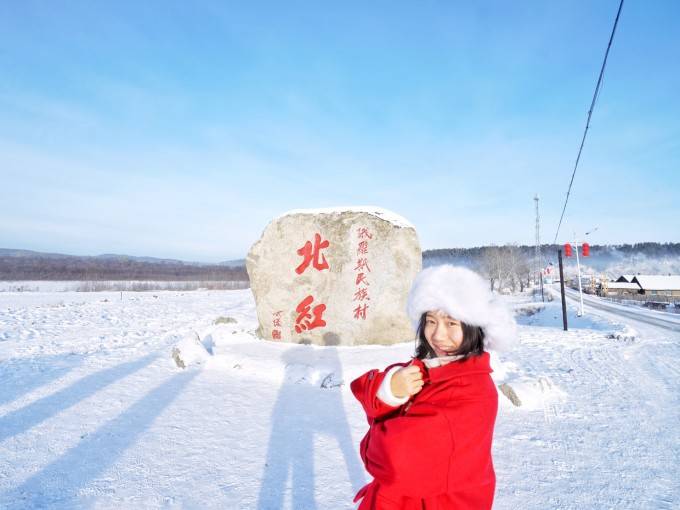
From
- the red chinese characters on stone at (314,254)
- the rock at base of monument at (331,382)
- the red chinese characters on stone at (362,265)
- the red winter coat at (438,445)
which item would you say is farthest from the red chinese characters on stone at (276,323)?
the red winter coat at (438,445)

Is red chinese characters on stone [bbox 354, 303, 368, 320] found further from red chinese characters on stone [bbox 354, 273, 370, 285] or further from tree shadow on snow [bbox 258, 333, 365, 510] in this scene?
tree shadow on snow [bbox 258, 333, 365, 510]

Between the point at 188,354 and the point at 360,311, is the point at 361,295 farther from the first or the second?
the point at 188,354

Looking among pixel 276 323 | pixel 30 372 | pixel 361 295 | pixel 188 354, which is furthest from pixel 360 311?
pixel 30 372

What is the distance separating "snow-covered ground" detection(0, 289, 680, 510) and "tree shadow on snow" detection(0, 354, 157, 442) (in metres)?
0.03

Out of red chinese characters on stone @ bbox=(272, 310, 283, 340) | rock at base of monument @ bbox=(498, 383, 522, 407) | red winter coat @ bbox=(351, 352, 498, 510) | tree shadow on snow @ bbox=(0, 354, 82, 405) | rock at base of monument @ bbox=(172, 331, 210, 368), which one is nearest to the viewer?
red winter coat @ bbox=(351, 352, 498, 510)

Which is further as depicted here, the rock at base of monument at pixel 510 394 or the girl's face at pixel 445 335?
the rock at base of monument at pixel 510 394

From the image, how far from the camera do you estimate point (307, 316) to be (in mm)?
7273

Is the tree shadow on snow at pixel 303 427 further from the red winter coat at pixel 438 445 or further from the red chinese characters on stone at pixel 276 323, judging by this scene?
the red winter coat at pixel 438 445

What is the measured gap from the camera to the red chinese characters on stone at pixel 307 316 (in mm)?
7218

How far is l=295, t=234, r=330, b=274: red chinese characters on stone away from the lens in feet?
23.9

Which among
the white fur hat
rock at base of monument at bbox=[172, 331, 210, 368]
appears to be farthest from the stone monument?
the white fur hat

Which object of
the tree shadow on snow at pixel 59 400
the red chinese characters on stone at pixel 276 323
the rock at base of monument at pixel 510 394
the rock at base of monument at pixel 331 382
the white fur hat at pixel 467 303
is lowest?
the rock at base of monument at pixel 510 394

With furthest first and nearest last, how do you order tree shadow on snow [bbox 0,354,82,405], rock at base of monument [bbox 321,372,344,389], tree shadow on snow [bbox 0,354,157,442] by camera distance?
rock at base of monument [bbox 321,372,344,389] < tree shadow on snow [bbox 0,354,82,405] < tree shadow on snow [bbox 0,354,157,442]

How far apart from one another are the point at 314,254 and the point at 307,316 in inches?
46.5
